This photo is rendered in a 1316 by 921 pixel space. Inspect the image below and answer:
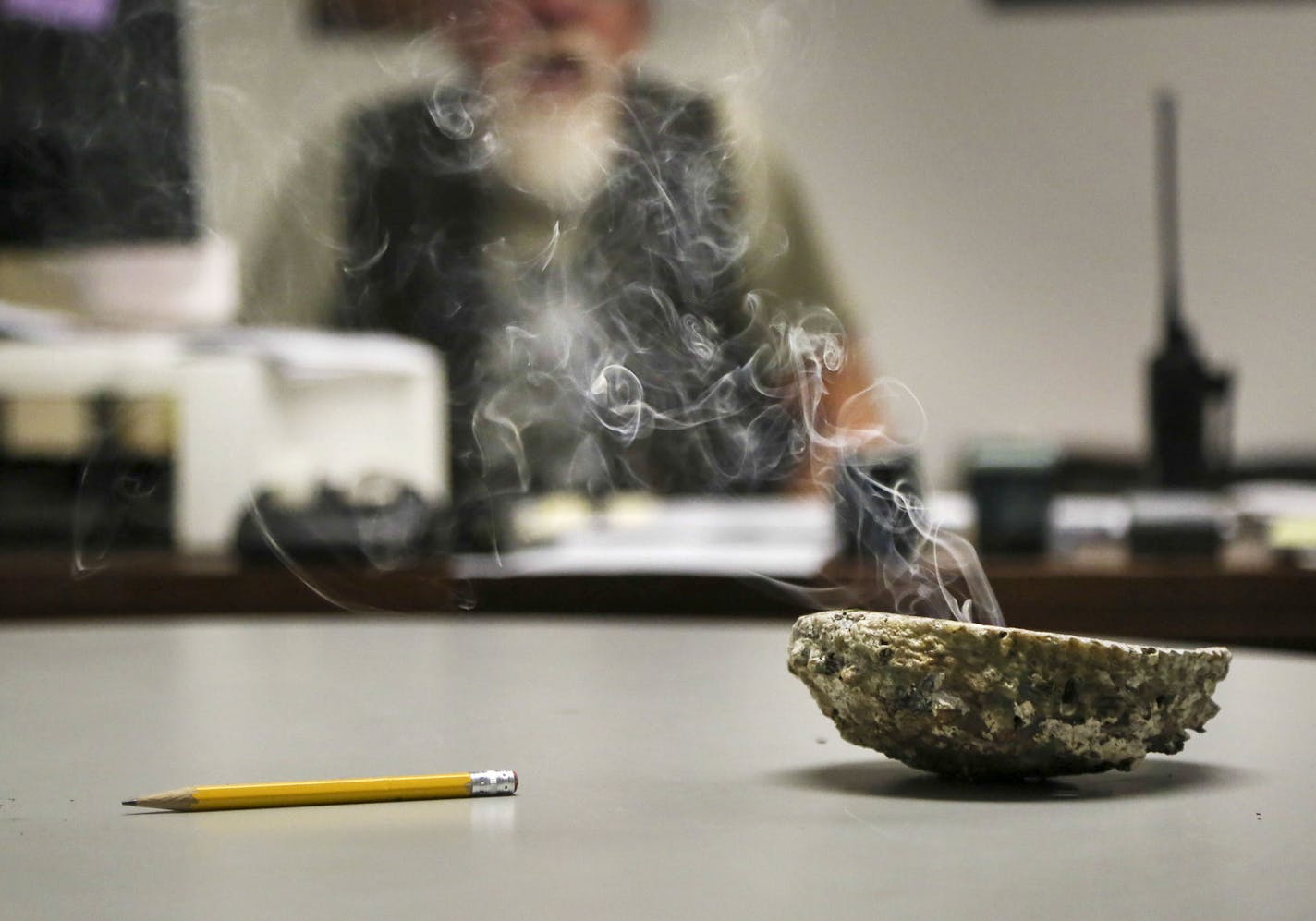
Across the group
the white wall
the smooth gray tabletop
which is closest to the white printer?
→ the smooth gray tabletop

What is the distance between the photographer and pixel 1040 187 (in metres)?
3.12

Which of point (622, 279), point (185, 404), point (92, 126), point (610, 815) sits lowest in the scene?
point (610, 815)

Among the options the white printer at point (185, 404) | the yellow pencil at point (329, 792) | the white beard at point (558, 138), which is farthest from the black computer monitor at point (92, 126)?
the yellow pencil at point (329, 792)

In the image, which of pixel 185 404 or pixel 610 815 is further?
pixel 185 404

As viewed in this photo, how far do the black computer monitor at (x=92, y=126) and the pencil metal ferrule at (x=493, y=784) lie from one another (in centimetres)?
173

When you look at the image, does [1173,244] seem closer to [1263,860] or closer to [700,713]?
[700,713]

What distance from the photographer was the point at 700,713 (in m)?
0.75

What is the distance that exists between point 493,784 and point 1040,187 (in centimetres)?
281

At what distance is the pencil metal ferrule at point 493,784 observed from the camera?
52 cm

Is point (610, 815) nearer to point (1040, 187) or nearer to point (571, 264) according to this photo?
point (571, 264)

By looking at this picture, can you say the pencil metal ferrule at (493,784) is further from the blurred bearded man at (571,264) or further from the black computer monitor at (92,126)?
the blurred bearded man at (571,264)

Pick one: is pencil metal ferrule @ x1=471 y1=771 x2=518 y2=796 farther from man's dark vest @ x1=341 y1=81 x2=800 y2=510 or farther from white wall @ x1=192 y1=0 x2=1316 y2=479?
white wall @ x1=192 y1=0 x2=1316 y2=479

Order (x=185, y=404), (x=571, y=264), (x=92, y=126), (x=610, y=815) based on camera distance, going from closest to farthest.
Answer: (x=610, y=815)
(x=185, y=404)
(x=92, y=126)
(x=571, y=264)

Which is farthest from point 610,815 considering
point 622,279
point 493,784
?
point 622,279
